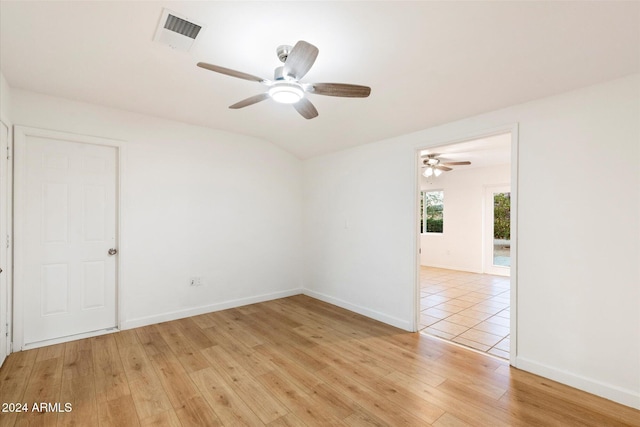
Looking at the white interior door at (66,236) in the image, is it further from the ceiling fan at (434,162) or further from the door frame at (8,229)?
the ceiling fan at (434,162)

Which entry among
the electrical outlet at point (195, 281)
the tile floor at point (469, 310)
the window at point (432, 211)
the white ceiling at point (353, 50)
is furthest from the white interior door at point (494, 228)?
the electrical outlet at point (195, 281)

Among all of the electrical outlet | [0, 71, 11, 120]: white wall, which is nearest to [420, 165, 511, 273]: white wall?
the electrical outlet

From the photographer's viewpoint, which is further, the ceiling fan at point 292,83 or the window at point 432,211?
the window at point 432,211

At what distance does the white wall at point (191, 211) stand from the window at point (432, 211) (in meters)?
4.76

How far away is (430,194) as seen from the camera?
27.6ft

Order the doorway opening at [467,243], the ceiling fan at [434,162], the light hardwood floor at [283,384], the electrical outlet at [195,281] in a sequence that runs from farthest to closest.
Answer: the ceiling fan at [434,162] < the electrical outlet at [195,281] < the doorway opening at [467,243] < the light hardwood floor at [283,384]

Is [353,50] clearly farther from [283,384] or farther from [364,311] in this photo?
[364,311]

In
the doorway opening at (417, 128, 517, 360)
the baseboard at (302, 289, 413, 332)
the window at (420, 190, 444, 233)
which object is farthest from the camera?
the window at (420, 190, 444, 233)

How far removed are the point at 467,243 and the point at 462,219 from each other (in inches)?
24.4

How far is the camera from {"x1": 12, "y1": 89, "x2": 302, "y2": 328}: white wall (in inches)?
136

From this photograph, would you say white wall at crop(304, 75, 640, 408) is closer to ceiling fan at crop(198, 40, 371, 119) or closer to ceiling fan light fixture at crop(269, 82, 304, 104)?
ceiling fan at crop(198, 40, 371, 119)

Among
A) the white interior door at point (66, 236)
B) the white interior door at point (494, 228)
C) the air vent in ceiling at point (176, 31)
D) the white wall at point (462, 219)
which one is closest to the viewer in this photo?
the air vent in ceiling at point (176, 31)

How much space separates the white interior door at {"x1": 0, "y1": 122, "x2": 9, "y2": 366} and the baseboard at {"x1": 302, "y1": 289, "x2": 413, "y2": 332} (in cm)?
361

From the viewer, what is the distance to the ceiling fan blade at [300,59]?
5.42ft
